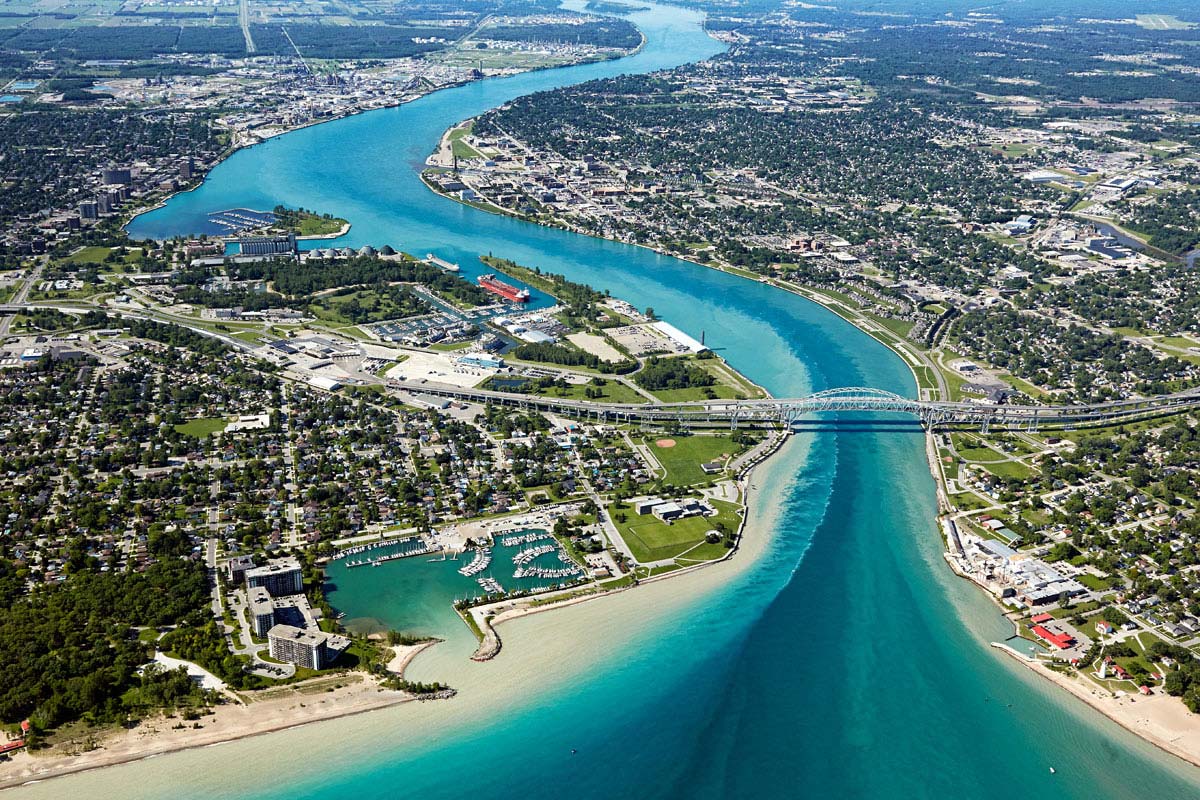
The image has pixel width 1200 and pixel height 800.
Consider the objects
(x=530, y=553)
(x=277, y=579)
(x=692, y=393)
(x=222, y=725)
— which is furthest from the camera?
(x=692, y=393)

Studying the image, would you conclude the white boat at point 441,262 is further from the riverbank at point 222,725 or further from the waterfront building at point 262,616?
the riverbank at point 222,725

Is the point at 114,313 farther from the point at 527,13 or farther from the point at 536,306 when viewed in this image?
the point at 527,13

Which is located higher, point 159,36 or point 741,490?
point 159,36

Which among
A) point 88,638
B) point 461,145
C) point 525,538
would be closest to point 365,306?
point 525,538

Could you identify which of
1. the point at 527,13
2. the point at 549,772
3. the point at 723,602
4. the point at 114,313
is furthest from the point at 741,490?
the point at 527,13

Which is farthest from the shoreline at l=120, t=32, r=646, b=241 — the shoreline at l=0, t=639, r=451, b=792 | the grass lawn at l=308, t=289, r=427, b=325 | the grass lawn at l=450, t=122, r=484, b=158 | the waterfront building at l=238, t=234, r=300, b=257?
the shoreline at l=0, t=639, r=451, b=792

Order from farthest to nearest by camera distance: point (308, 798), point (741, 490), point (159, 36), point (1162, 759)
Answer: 1. point (159, 36)
2. point (741, 490)
3. point (1162, 759)
4. point (308, 798)

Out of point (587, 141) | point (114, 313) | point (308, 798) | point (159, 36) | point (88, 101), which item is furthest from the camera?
point (159, 36)

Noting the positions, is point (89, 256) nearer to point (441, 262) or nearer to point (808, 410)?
point (441, 262)
